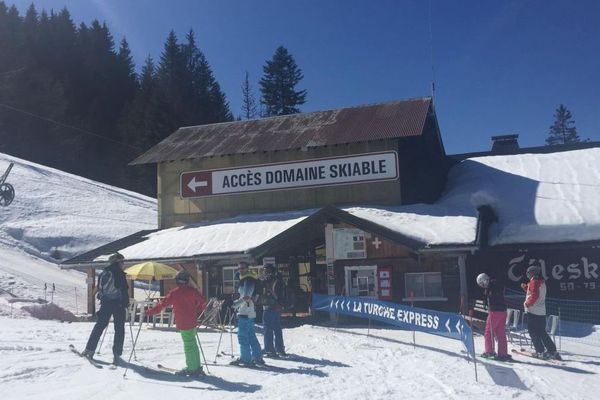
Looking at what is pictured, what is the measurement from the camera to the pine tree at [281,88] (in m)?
62.4

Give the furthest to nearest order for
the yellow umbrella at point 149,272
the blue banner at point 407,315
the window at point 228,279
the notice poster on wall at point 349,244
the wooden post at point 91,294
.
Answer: the window at point 228,279
the wooden post at point 91,294
the notice poster on wall at point 349,244
the yellow umbrella at point 149,272
the blue banner at point 407,315

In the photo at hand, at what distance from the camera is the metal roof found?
21.8 meters

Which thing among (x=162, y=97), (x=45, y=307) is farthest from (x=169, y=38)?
(x=45, y=307)

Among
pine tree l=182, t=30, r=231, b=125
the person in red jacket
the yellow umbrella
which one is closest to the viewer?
the person in red jacket

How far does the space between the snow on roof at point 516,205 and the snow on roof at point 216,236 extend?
2767 millimetres

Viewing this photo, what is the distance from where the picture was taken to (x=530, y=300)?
32.0 ft

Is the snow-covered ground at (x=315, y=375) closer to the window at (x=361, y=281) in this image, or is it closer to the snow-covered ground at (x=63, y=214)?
the window at (x=361, y=281)

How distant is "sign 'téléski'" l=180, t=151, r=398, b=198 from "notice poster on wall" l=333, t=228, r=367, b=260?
10.5ft

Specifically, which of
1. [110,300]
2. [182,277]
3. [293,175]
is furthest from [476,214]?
Answer: [110,300]

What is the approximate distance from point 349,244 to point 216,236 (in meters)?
4.66

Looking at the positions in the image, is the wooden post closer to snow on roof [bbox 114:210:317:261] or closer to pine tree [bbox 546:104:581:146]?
snow on roof [bbox 114:210:317:261]

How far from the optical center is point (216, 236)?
19.9 m

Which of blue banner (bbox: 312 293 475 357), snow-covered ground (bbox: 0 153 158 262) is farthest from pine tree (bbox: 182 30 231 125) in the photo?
blue banner (bbox: 312 293 475 357)

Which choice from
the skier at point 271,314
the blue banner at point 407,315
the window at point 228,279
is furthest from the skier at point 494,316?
the window at point 228,279
